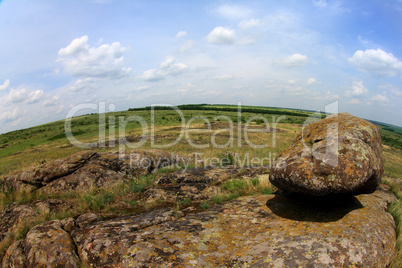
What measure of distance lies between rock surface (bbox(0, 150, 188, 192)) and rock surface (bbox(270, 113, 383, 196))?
23.2 ft

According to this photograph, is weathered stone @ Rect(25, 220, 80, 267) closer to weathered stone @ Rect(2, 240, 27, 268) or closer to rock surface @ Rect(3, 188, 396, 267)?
rock surface @ Rect(3, 188, 396, 267)

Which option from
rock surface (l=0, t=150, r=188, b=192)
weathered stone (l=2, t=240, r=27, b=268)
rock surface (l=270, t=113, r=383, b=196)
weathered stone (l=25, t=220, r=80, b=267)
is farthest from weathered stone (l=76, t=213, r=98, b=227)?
rock surface (l=270, t=113, r=383, b=196)

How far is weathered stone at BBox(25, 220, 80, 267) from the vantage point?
423 centimetres

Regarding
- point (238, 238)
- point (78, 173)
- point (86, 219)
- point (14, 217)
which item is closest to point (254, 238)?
point (238, 238)

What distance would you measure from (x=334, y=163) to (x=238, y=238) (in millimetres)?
2493

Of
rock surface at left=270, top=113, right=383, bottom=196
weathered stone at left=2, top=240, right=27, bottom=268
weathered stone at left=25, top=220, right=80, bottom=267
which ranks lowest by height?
weathered stone at left=2, top=240, right=27, bottom=268

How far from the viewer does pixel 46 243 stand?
4.53 meters

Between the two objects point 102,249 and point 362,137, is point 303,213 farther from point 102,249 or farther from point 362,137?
point 102,249

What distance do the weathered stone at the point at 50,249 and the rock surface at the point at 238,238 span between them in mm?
19

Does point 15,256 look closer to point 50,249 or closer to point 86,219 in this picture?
point 50,249

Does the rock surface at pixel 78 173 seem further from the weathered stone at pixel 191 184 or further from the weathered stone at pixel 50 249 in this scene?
the weathered stone at pixel 50 249

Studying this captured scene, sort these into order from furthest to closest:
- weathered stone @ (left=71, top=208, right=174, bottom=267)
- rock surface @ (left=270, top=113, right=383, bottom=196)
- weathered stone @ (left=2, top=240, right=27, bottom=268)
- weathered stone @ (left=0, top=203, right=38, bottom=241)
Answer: weathered stone @ (left=0, top=203, right=38, bottom=241) < weathered stone @ (left=2, top=240, right=27, bottom=268) < rock surface @ (left=270, top=113, right=383, bottom=196) < weathered stone @ (left=71, top=208, right=174, bottom=267)

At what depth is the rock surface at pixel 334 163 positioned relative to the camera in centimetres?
436

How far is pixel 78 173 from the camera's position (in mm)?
9211
